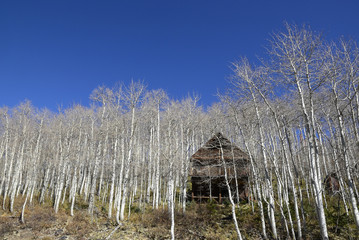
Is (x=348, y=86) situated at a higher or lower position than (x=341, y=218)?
higher

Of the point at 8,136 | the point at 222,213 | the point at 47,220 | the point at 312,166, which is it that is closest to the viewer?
the point at 312,166

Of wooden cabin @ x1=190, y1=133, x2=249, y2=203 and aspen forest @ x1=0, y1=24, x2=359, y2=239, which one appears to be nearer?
aspen forest @ x1=0, y1=24, x2=359, y2=239

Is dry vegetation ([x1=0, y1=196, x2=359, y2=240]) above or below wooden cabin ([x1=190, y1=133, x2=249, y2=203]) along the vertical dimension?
below

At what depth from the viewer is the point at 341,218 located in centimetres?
1182

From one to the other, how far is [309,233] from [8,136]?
28.1m

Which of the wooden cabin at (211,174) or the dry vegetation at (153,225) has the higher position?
the wooden cabin at (211,174)

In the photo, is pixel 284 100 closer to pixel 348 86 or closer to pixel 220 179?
pixel 348 86

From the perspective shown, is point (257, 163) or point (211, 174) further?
point (211, 174)

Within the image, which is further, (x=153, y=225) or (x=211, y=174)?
(x=211, y=174)

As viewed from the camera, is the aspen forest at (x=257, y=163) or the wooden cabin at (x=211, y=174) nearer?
the aspen forest at (x=257, y=163)

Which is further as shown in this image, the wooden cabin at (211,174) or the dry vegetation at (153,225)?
the wooden cabin at (211,174)

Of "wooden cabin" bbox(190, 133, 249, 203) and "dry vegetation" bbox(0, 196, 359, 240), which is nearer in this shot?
"dry vegetation" bbox(0, 196, 359, 240)

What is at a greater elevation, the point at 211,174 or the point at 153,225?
the point at 211,174

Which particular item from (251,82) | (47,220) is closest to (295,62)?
(251,82)
